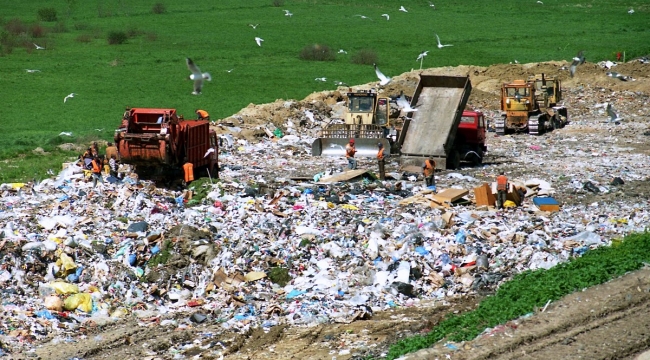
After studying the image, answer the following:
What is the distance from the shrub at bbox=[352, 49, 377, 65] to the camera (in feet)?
162

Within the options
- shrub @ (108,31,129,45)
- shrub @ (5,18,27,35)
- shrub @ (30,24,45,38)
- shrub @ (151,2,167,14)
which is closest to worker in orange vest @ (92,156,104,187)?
shrub @ (108,31,129,45)

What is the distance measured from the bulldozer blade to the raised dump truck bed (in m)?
1.26

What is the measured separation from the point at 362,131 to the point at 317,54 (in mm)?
28014

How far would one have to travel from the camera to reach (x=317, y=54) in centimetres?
5116

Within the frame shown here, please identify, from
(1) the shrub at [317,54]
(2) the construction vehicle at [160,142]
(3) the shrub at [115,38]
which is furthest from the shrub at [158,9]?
(2) the construction vehicle at [160,142]

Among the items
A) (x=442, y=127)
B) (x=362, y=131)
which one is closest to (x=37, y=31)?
(x=362, y=131)

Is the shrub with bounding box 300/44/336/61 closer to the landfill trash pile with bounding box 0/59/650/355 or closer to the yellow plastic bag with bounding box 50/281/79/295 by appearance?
the landfill trash pile with bounding box 0/59/650/355

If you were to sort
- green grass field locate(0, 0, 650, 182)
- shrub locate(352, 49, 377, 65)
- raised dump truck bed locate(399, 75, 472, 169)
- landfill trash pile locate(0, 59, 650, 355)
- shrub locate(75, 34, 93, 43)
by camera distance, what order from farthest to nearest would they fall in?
shrub locate(75, 34, 93, 43) → shrub locate(352, 49, 377, 65) → green grass field locate(0, 0, 650, 182) → raised dump truck bed locate(399, 75, 472, 169) → landfill trash pile locate(0, 59, 650, 355)

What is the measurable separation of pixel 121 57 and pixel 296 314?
135ft

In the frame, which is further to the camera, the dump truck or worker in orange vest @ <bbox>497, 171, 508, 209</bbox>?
the dump truck

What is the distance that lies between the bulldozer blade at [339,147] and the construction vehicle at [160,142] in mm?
4518

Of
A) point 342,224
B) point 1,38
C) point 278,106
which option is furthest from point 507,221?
point 1,38

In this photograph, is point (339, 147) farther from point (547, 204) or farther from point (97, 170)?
point (547, 204)

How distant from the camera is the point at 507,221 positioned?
15.2 m
